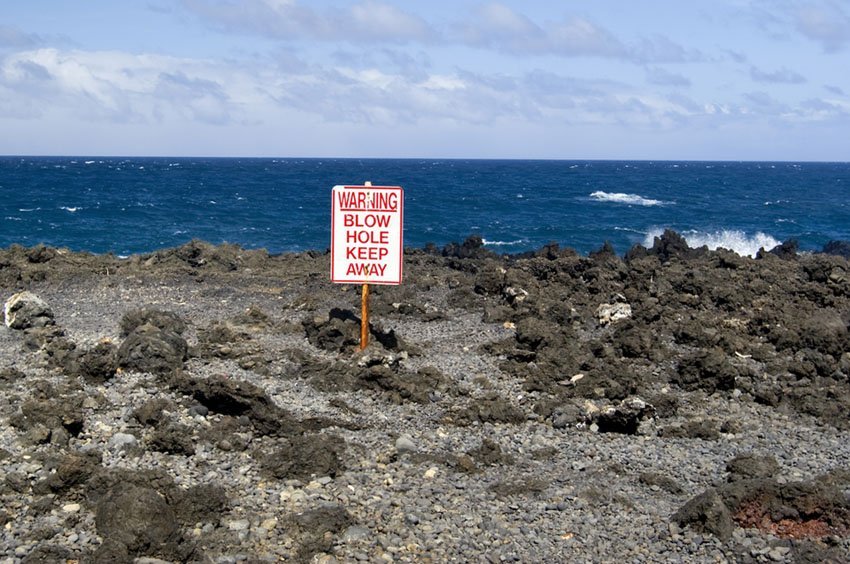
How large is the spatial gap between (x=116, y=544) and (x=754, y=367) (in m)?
9.23

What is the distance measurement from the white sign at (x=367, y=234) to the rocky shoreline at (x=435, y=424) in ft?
2.73

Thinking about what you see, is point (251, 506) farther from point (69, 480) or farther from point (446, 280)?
point (446, 280)

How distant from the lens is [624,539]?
23.3 feet

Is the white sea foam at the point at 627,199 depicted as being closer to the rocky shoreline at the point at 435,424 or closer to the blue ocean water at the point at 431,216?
the blue ocean water at the point at 431,216

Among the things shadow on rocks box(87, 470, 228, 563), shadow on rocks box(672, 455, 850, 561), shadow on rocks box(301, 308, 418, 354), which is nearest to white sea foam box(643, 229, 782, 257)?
shadow on rocks box(301, 308, 418, 354)

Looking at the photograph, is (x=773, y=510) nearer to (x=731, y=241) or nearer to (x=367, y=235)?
(x=367, y=235)

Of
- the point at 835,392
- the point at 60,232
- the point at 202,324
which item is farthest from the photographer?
the point at 60,232

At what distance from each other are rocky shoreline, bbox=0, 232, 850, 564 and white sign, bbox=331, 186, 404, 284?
831mm

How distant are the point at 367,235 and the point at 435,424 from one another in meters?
3.69

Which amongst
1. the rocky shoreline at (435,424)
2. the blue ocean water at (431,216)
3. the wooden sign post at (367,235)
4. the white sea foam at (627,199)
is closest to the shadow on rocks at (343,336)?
the rocky shoreline at (435,424)

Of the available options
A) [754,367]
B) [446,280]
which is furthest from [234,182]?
[754,367]

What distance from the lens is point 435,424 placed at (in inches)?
390

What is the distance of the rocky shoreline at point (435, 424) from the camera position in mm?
6965

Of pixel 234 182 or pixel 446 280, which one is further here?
pixel 234 182
